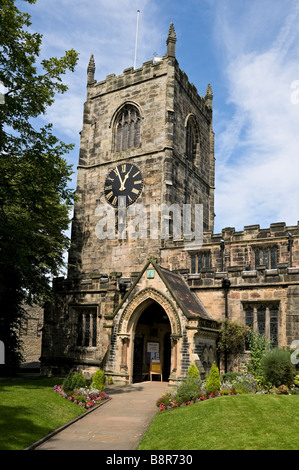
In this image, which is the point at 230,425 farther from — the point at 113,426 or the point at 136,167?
the point at 136,167

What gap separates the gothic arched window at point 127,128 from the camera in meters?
37.3

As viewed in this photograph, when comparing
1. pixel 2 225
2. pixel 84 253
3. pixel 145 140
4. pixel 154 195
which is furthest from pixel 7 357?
pixel 145 140

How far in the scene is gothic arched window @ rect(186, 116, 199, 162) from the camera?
3897cm

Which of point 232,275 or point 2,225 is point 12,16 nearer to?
point 2,225

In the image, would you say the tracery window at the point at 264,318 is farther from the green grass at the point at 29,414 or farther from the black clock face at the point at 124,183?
the black clock face at the point at 124,183

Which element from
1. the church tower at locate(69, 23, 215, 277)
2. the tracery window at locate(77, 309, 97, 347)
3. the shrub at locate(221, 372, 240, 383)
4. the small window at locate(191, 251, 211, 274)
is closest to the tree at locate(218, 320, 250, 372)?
the shrub at locate(221, 372, 240, 383)

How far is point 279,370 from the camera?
62.4 ft

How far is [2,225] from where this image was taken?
65.2 feet

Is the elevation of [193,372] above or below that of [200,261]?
below

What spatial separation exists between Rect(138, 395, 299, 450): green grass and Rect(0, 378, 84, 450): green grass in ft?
10.1

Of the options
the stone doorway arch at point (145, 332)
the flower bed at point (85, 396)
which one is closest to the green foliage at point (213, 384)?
the stone doorway arch at point (145, 332)

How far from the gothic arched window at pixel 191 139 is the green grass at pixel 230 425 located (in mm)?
25805

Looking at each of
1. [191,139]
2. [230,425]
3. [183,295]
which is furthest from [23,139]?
[191,139]

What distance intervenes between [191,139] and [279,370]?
25.3 metres
